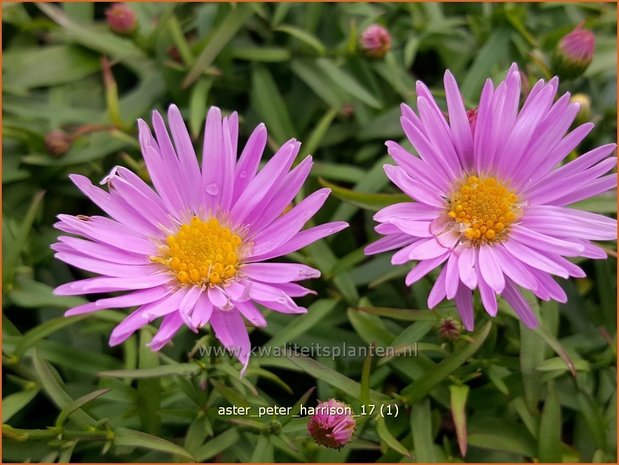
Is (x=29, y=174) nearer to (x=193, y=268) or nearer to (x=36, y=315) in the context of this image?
(x=36, y=315)

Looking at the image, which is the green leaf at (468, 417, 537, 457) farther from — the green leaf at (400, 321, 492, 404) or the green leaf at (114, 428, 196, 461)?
the green leaf at (114, 428, 196, 461)

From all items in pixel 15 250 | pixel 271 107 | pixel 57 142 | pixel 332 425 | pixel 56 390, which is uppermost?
pixel 271 107

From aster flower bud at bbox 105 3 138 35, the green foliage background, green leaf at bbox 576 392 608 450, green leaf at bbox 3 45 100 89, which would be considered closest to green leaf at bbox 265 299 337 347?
the green foliage background

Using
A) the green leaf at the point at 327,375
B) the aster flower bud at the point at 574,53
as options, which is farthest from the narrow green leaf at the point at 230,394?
the aster flower bud at the point at 574,53

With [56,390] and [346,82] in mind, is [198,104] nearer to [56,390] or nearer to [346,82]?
[346,82]

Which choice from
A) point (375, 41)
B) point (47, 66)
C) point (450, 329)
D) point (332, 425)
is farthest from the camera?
point (47, 66)

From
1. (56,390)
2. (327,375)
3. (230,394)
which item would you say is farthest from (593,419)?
(56,390)
